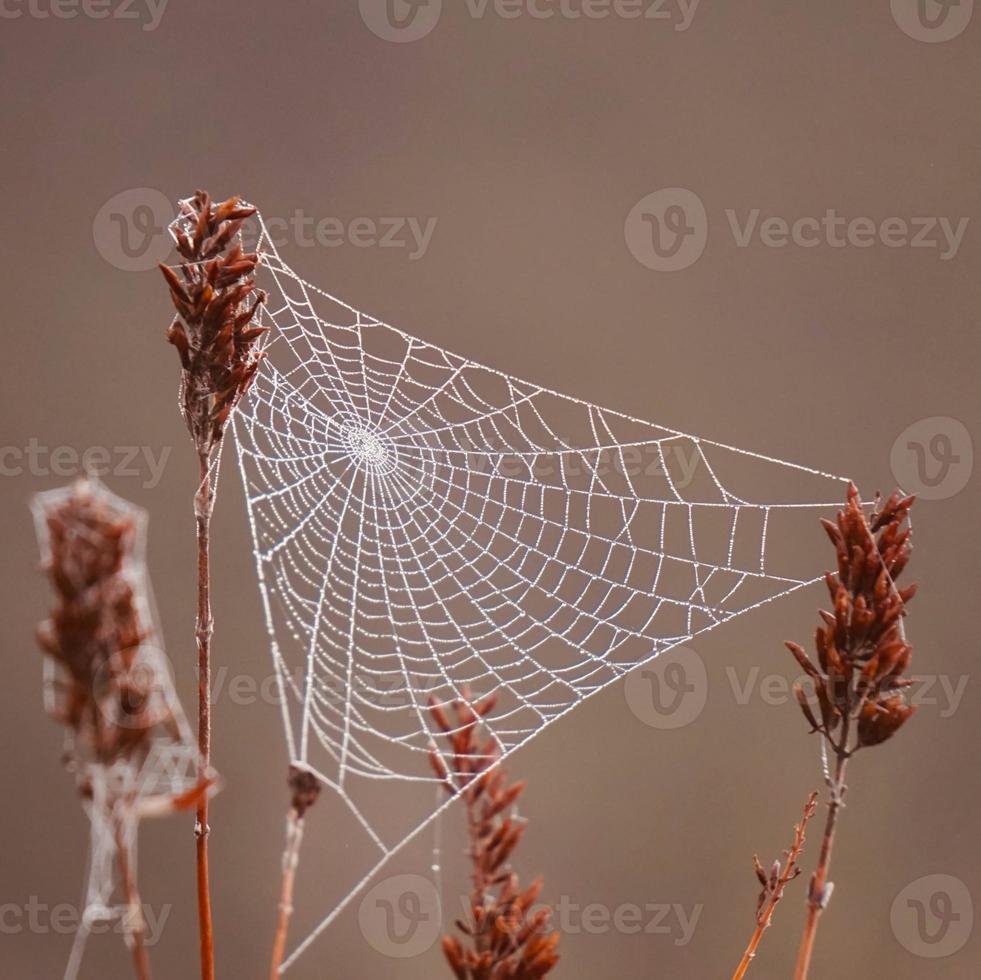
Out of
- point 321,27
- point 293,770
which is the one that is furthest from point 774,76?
point 293,770

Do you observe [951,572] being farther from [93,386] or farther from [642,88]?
[93,386]

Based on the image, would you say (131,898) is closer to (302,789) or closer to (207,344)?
(302,789)

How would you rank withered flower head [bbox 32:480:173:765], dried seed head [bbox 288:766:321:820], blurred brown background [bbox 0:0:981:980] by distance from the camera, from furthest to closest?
blurred brown background [bbox 0:0:981:980]
dried seed head [bbox 288:766:321:820]
withered flower head [bbox 32:480:173:765]

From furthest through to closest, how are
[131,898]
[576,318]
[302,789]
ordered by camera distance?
[576,318]
[302,789]
[131,898]

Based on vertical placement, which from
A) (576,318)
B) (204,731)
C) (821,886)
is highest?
(576,318)

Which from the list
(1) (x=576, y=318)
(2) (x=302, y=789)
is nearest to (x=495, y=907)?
(2) (x=302, y=789)

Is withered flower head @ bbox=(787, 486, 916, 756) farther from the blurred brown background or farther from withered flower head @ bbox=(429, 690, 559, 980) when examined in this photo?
the blurred brown background

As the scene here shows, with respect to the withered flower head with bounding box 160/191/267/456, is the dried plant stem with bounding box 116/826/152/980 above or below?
below

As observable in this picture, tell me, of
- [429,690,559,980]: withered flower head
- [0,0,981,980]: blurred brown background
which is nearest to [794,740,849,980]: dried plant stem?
[429,690,559,980]: withered flower head
